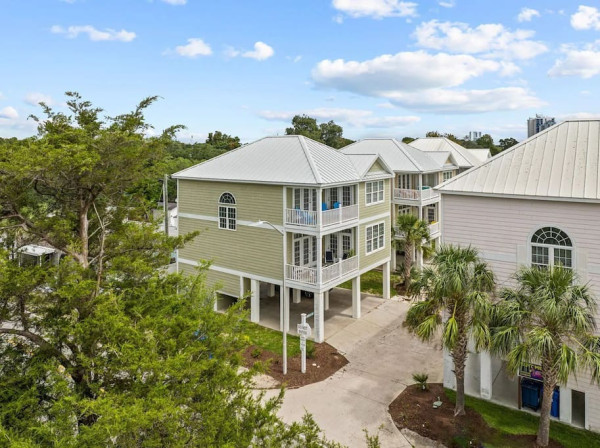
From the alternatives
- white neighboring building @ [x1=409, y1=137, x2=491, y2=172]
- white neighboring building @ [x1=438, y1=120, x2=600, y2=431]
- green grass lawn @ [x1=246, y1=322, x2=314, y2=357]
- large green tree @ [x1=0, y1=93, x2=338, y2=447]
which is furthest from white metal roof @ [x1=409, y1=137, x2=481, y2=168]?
large green tree @ [x1=0, y1=93, x2=338, y2=447]

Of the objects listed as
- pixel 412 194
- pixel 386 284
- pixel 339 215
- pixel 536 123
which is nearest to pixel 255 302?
pixel 339 215

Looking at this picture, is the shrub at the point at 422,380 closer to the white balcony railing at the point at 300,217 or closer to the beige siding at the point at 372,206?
the white balcony railing at the point at 300,217

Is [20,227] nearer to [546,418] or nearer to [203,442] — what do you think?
[203,442]

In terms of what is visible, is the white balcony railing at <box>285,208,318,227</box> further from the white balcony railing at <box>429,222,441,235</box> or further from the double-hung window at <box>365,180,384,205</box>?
the white balcony railing at <box>429,222,441,235</box>

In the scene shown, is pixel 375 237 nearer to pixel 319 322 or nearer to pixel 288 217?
pixel 288 217

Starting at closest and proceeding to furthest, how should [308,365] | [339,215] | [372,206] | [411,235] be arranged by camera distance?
1. [308,365]
2. [339,215]
3. [372,206]
4. [411,235]

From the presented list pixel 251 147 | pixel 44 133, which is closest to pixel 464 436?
pixel 44 133

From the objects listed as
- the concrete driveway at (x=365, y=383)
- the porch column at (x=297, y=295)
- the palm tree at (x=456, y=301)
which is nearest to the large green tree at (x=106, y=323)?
the concrete driveway at (x=365, y=383)
